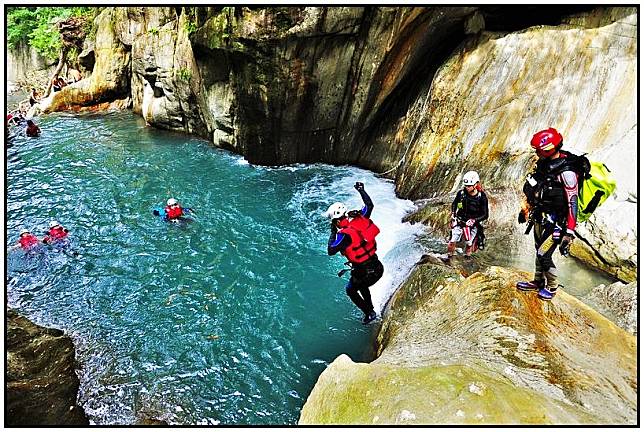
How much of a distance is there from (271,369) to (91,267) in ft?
18.9

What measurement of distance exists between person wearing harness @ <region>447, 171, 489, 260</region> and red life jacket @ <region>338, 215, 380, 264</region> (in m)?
1.76

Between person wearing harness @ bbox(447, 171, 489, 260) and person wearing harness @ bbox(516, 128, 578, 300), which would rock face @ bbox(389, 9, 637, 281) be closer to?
person wearing harness @ bbox(447, 171, 489, 260)

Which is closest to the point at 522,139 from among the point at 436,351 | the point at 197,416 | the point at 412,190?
the point at 412,190

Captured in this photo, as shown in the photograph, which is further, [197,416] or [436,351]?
[197,416]

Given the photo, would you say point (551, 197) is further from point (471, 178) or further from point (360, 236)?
point (360, 236)

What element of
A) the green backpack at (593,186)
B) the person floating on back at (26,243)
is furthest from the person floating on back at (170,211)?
the green backpack at (593,186)

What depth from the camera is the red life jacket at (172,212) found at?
1240 cm

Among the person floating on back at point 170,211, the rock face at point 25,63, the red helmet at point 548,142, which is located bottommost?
the rock face at point 25,63

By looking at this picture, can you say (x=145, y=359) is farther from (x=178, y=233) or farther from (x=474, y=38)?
(x=474, y=38)

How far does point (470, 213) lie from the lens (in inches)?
307

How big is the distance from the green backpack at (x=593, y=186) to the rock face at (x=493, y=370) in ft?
4.69

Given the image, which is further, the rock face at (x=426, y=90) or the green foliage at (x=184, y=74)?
the green foliage at (x=184, y=74)

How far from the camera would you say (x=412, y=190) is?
12805 mm

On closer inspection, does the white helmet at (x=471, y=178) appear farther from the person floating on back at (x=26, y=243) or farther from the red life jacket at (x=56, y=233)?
the person floating on back at (x=26, y=243)
